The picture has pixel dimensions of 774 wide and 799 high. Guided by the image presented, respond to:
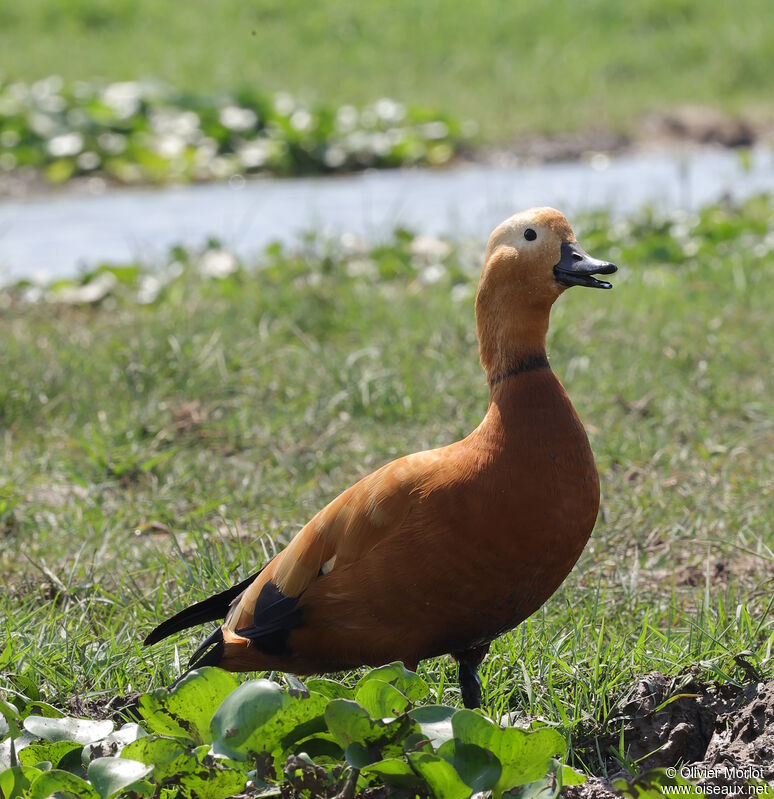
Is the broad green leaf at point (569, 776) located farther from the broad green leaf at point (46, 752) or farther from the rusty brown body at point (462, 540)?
the broad green leaf at point (46, 752)

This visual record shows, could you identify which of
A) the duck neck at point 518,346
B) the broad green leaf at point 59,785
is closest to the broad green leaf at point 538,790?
the broad green leaf at point 59,785

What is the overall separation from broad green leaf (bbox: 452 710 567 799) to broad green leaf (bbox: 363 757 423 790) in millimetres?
108

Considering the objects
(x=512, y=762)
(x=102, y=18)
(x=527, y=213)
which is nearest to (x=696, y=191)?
(x=527, y=213)

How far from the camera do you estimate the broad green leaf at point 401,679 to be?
242cm

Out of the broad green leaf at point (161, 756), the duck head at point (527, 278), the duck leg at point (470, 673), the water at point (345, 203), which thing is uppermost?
the duck head at point (527, 278)

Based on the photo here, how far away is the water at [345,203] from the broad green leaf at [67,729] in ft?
15.2

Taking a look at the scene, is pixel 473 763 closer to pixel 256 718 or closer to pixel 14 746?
pixel 256 718

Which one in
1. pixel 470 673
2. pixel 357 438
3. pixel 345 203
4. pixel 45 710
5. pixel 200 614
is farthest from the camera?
pixel 345 203

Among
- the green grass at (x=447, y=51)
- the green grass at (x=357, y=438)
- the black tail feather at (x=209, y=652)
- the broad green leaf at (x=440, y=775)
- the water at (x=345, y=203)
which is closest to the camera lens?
the broad green leaf at (x=440, y=775)

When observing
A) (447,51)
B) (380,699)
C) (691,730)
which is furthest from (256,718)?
(447,51)

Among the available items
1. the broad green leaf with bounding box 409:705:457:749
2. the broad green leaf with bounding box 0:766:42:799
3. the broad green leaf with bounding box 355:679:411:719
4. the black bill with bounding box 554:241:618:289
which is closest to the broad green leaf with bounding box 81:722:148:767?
the broad green leaf with bounding box 0:766:42:799

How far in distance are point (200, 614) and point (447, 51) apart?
36.3 ft

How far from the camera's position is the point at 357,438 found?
4.55 m

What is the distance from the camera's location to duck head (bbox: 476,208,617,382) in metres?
2.69
